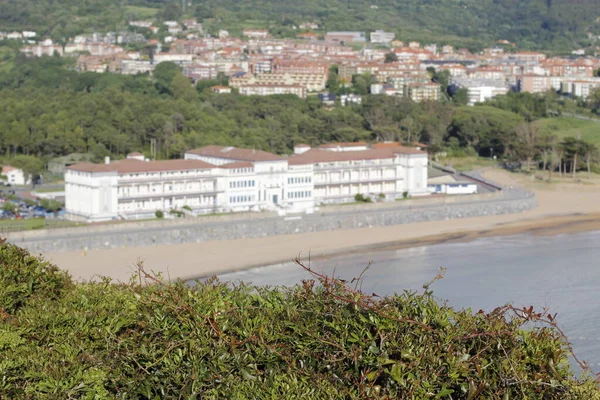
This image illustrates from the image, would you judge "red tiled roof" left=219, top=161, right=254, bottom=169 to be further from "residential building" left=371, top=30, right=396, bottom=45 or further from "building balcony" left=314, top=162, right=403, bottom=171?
"residential building" left=371, top=30, right=396, bottom=45

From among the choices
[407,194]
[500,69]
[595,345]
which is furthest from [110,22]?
[595,345]

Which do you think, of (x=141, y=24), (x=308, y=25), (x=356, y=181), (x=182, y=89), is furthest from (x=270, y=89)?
(x=308, y=25)

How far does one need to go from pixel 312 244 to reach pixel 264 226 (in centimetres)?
166

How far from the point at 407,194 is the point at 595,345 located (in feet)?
56.8

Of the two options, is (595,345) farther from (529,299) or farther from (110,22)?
(110,22)

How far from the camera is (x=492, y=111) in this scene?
4616cm

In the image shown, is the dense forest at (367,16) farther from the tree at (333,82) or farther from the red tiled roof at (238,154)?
the red tiled roof at (238,154)

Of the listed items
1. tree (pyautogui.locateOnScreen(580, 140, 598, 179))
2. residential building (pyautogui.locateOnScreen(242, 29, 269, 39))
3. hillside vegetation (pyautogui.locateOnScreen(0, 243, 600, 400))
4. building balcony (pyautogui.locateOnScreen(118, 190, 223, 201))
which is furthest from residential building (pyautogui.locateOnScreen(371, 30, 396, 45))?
hillside vegetation (pyautogui.locateOnScreen(0, 243, 600, 400))

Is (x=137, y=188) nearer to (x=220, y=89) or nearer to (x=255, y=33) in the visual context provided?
(x=220, y=89)

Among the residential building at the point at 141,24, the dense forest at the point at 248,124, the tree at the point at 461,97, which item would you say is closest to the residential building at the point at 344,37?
the residential building at the point at 141,24

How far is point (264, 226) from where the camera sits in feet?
75.1

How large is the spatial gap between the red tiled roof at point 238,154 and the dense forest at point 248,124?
421 cm

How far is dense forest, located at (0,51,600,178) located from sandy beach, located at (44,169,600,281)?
27.3 ft

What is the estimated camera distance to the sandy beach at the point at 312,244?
18.9 metres
